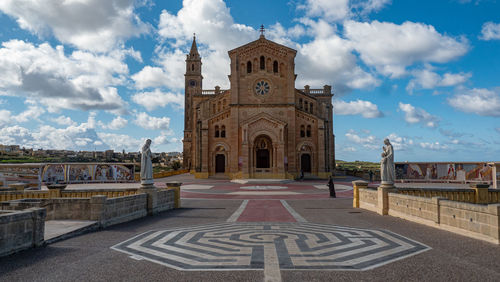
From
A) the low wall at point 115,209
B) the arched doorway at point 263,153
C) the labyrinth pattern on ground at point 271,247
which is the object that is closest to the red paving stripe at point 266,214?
the labyrinth pattern on ground at point 271,247

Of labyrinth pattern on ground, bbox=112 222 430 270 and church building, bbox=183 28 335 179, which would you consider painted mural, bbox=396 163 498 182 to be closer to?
church building, bbox=183 28 335 179

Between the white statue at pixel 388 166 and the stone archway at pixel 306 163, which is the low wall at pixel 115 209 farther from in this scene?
the stone archway at pixel 306 163

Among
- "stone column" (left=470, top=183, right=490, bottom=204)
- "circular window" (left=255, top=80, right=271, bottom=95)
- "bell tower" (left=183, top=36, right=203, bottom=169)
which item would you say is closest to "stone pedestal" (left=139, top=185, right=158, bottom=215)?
"stone column" (left=470, top=183, right=490, bottom=204)

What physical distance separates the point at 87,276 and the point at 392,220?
11.6 m

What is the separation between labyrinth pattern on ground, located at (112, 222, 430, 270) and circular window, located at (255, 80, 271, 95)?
33826mm

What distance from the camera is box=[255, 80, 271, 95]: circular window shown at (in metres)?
43.0

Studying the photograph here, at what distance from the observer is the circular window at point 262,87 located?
43.0m

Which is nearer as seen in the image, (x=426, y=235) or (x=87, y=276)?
(x=87, y=276)

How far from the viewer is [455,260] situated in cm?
691

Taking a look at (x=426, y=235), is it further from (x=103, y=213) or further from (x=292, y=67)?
(x=292, y=67)

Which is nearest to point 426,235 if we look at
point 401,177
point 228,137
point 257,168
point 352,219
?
point 352,219

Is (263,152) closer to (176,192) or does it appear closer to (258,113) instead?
(258,113)

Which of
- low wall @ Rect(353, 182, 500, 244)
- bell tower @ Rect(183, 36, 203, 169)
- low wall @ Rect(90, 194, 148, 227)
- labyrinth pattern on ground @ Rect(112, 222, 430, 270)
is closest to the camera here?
labyrinth pattern on ground @ Rect(112, 222, 430, 270)

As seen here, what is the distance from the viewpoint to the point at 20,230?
297 inches
